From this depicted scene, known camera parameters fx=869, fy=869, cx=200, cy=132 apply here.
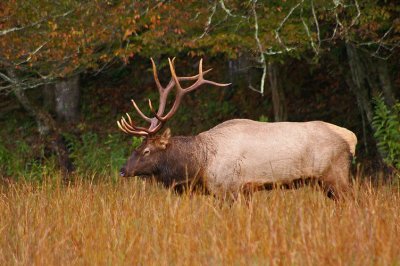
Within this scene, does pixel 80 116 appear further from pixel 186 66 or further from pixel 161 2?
pixel 161 2

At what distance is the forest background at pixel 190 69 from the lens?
38.8 feet

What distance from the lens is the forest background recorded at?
1183 cm

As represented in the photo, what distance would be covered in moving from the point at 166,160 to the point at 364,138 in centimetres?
599

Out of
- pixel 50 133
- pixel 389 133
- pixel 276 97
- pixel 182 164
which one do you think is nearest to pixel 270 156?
pixel 182 164

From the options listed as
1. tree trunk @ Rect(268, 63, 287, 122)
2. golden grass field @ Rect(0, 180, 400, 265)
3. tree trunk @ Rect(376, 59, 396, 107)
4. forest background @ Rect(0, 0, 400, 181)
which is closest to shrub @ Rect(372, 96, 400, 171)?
forest background @ Rect(0, 0, 400, 181)

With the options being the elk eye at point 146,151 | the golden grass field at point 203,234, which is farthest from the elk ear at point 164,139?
the golden grass field at point 203,234

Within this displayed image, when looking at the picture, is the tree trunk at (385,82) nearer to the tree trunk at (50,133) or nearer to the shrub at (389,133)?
the shrub at (389,133)

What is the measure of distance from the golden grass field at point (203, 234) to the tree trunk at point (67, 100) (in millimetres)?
10095

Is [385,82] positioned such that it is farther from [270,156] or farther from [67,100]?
[67,100]

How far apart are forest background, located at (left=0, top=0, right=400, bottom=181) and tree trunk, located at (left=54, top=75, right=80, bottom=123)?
0.07ft

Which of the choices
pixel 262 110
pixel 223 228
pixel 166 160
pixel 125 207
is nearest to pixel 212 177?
pixel 166 160

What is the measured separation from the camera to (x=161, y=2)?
11.5 meters

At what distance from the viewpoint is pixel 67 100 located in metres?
17.8

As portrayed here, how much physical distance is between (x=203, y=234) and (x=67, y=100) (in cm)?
1180
